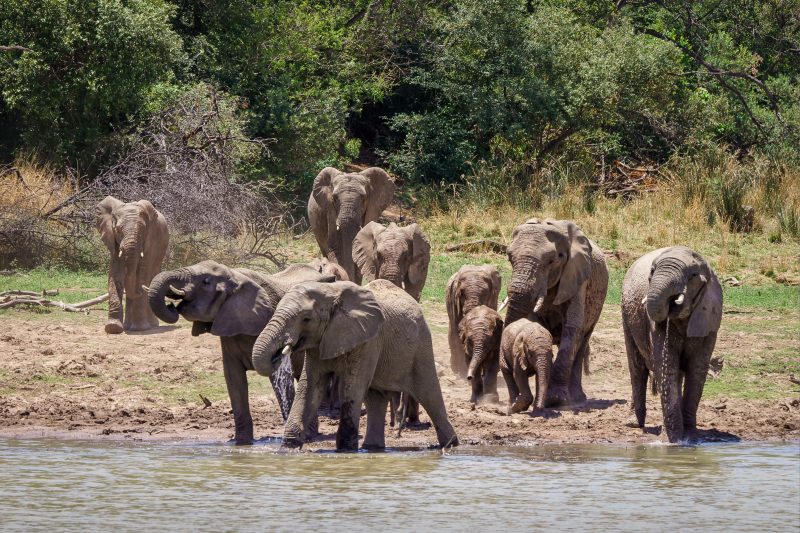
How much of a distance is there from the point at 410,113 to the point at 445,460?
68.1 ft

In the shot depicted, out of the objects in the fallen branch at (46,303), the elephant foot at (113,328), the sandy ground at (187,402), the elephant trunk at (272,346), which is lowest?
the sandy ground at (187,402)

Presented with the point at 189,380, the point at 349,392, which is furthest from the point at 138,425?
the point at 349,392

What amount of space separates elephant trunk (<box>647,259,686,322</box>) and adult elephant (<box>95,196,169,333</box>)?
7.05 meters

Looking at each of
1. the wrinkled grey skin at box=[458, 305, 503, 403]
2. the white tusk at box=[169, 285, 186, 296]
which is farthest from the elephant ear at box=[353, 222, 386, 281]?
the white tusk at box=[169, 285, 186, 296]

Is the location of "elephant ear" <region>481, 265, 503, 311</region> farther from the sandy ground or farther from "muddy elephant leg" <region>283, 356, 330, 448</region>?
"muddy elephant leg" <region>283, 356, 330, 448</region>

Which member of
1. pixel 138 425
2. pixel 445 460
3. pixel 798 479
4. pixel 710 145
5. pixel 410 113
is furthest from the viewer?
pixel 410 113

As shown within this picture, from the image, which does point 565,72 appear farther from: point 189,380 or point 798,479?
point 798,479

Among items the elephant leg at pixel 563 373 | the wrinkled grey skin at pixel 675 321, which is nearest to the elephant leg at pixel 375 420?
the wrinkled grey skin at pixel 675 321

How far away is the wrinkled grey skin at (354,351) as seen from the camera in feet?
34.5

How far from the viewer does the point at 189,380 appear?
14.5 meters

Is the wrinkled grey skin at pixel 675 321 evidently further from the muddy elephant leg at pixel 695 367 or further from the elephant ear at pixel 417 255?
the elephant ear at pixel 417 255

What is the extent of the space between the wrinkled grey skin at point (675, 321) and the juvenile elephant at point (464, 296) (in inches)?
82.5

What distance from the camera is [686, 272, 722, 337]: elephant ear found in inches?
457

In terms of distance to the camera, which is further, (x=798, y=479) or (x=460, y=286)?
(x=460, y=286)
